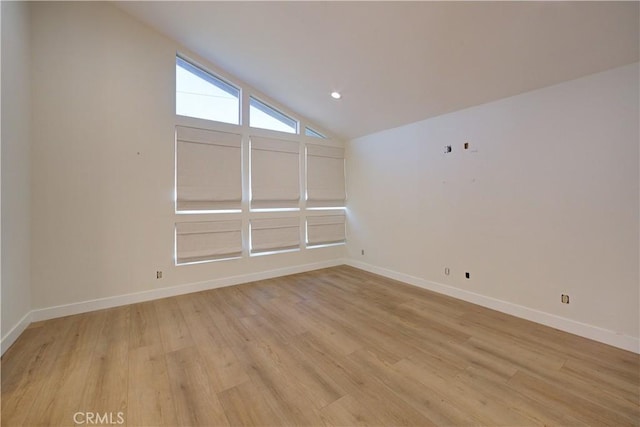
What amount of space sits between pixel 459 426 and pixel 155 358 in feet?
7.43

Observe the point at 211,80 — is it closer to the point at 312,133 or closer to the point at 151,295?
the point at 312,133

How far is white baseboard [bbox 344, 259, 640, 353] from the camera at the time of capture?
7.50 feet

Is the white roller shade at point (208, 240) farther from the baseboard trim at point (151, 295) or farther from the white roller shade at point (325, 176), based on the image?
the white roller shade at point (325, 176)

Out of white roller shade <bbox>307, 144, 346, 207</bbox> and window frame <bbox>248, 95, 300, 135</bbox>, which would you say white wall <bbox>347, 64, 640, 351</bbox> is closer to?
white roller shade <bbox>307, 144, 346, 207</bbox>

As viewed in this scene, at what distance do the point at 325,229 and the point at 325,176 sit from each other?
3.45ft

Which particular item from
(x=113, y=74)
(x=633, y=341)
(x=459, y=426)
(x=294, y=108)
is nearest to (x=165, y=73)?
(x=113, y=74)

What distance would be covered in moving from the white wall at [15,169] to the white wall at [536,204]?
452cm

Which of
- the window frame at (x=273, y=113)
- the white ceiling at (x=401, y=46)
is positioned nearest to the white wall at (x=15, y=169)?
the white ceiling at (x=401, y=46)

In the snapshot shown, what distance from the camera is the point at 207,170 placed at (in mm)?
3812

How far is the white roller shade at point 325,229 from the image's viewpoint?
16.2 feet

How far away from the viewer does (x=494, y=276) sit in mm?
3123

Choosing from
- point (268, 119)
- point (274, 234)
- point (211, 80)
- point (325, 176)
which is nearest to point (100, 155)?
point (211, 80)

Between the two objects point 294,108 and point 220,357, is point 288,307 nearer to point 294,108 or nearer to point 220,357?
point 220,357

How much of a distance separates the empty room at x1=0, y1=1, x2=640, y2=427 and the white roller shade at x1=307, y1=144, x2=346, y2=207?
59 centimetres
